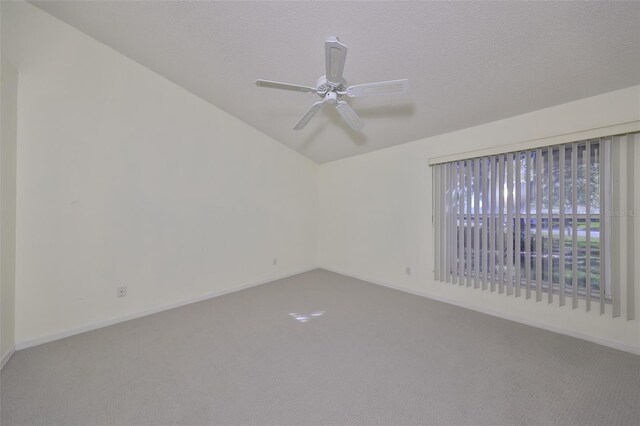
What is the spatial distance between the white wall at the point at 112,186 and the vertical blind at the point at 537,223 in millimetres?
3004

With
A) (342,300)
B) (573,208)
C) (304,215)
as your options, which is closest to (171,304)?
(342,300)

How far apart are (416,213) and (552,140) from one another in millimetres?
1670

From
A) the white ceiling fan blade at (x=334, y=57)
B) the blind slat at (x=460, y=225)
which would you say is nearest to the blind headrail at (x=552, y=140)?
the blind slat at (x=460, y=225)

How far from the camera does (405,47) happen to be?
2.11m

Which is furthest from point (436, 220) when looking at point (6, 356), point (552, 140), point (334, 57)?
point (6, 356)

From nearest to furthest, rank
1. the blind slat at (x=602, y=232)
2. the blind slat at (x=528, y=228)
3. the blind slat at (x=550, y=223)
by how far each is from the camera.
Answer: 1. the blind slat at (x=602, y=232)
2. the blind slat at (x=550, y=223)
3. the blind slat at (x=528, y=228)

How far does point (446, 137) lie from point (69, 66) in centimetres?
426

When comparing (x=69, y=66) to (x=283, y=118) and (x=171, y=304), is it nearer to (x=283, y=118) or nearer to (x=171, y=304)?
(x=283, y=118)

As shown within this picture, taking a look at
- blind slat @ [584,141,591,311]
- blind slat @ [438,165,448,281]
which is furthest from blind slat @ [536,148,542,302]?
blind slat @ [438,165,448,281]

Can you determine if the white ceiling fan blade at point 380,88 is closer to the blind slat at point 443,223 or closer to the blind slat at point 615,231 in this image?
the blind slat at point 443,223

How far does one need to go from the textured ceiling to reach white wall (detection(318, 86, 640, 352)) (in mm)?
178

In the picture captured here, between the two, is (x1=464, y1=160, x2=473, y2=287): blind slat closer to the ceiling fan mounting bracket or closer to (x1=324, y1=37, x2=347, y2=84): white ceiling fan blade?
the ceiling fan mounting bracket

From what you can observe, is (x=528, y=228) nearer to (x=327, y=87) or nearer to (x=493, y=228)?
(x=493, y=228)

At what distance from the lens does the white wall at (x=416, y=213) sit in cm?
233
